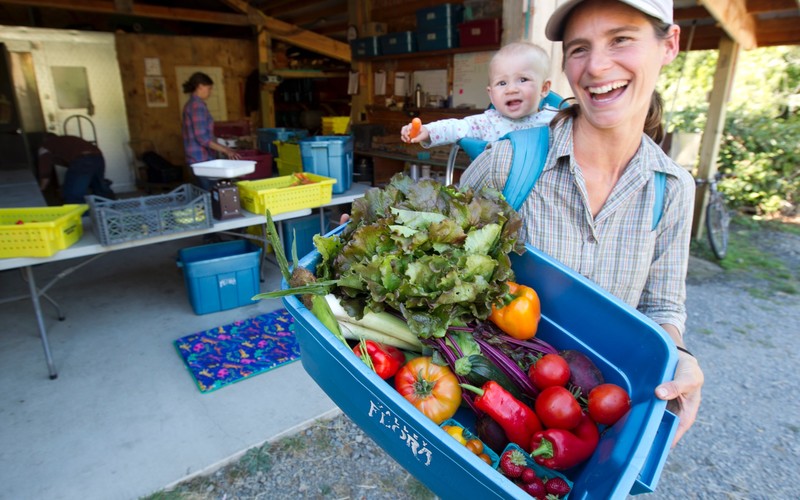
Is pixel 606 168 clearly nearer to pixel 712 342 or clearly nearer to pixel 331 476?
pixel 331 476

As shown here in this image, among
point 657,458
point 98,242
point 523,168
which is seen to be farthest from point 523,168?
point 98,242

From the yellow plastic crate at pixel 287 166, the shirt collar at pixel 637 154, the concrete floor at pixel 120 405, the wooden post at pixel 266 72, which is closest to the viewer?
the shirt collar at pixel 637 154

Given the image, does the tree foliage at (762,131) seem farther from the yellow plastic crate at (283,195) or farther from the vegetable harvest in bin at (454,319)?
the vegetable harvest in bin at (454,319)

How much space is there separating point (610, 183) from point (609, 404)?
64 centimetres

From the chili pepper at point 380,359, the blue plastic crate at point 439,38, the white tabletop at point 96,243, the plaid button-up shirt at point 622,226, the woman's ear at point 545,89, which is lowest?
the white tabletop at point 96,243

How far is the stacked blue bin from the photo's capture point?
4.61 meters

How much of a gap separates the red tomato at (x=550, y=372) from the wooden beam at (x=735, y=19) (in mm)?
5062

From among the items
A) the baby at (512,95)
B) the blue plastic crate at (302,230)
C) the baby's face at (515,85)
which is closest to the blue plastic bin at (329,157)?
the blue plastic crate at (302,230)

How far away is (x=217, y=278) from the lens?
4.06 metres

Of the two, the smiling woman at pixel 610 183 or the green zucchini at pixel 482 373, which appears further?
the smiling woman at pixel 610 183

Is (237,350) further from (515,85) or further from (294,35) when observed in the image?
(294,35)

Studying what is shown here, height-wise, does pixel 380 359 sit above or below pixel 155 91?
below

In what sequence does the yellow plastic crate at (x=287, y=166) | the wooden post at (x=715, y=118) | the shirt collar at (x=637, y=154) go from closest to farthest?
1. the shirt collar at (x=637, y=154)
2. the yellow plastic crate at (x=287, y=166)
3. the wooden post at (x=715, y=118)

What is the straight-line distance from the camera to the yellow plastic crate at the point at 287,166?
17.3 ft
